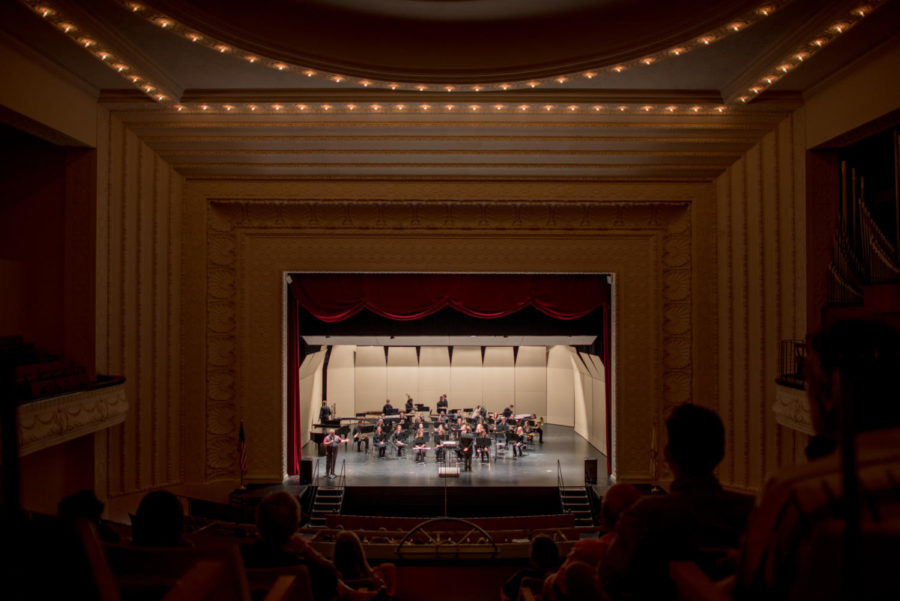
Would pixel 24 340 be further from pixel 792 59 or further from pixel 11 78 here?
pixel 792 59

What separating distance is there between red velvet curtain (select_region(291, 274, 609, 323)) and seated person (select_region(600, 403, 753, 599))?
9.48m

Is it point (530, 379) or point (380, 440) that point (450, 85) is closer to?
point (380, 440)

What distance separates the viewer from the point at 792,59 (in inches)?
277

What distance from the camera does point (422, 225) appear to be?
35.3 ft

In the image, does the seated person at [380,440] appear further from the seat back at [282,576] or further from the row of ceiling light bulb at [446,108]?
the seat back at [282,576]

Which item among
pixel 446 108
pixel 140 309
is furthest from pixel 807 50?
pixel 140 309

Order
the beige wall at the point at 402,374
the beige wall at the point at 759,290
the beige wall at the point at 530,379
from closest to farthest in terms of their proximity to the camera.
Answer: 1. the beige wall at the point at 759,290
2. the beige wall at the point at 402,374
3. the beige wall at the point at 530,379

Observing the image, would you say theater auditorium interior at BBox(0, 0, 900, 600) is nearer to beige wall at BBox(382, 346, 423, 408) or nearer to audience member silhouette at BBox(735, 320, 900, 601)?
beige wall at BBox(382, 346, 423, 408)

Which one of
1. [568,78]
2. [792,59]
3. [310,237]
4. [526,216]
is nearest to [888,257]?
[792,59]

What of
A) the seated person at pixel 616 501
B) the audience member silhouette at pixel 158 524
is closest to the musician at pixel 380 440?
the audience member silhouette at pixel 158 524

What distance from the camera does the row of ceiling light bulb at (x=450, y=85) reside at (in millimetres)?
5969

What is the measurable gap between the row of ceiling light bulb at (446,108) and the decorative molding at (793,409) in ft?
14.1

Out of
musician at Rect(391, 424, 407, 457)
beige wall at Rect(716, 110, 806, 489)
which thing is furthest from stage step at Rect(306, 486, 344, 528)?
beige wall at Rect(716, 110, 806, 489)

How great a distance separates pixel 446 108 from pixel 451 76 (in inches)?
44.3
